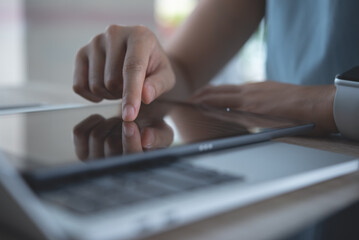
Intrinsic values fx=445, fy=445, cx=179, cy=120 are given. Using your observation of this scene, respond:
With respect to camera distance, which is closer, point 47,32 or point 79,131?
point 79,131

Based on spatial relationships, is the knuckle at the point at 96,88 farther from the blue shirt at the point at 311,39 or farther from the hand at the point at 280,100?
the blue shirt at the point at 311,39

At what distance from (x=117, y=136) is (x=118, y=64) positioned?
251 mm

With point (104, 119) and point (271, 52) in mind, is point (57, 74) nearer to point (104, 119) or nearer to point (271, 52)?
point (271, 52)

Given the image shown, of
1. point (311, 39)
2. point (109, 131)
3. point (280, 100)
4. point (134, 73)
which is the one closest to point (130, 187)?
point (109, 131)

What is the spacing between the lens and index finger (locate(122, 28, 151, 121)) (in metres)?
0.46

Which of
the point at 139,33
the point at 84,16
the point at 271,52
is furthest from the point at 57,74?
the point at 139,33

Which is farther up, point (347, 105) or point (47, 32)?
point (47, 32)

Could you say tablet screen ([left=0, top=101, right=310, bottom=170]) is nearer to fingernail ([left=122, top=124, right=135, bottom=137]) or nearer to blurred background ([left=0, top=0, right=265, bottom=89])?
fingernail ([left=122, top=124, right=135, bottom=137])

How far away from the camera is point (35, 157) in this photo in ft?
0.93

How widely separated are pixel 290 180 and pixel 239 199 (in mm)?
54

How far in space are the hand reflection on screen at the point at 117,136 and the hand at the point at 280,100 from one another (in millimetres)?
178

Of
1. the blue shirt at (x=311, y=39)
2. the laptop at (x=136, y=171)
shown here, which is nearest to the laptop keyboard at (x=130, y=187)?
the laptop at (x=136, y=171)

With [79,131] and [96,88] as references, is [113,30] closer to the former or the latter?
[96,88]

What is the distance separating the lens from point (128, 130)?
1.33ft
